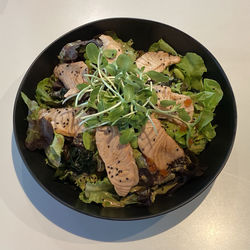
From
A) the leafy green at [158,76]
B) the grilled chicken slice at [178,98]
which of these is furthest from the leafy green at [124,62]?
the grilled chicken slice at [178,98]

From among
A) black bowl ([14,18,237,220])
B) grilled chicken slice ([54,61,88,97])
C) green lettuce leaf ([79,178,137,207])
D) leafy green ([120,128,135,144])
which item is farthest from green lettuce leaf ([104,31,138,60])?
green lettuce leaf ([79,178,137,207])

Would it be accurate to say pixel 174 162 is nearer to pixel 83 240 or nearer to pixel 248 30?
pixel 83 240

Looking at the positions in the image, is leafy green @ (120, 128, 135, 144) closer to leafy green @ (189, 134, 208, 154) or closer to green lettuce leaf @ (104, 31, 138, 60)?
leafy green @ (189, 134, 208, 154)

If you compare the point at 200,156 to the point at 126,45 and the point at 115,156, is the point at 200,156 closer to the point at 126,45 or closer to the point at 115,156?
the point at 115,156

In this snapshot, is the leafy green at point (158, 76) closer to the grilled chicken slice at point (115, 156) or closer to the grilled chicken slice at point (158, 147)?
the grilled chicken slice at point (158, 147)

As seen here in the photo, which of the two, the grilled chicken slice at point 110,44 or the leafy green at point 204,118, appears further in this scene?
the grilled chicken slice at point 110,44

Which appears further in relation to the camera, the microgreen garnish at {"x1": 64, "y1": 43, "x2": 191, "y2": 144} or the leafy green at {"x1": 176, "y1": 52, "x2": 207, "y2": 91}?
the leafy green at {"x1": 176, "y1": 52, "x2": 207, "y2": 91}

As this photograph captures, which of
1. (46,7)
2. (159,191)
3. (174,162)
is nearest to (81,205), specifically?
(159,191)

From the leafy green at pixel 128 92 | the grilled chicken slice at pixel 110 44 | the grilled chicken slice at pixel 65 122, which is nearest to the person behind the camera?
the leafy green at pixel 128 92
